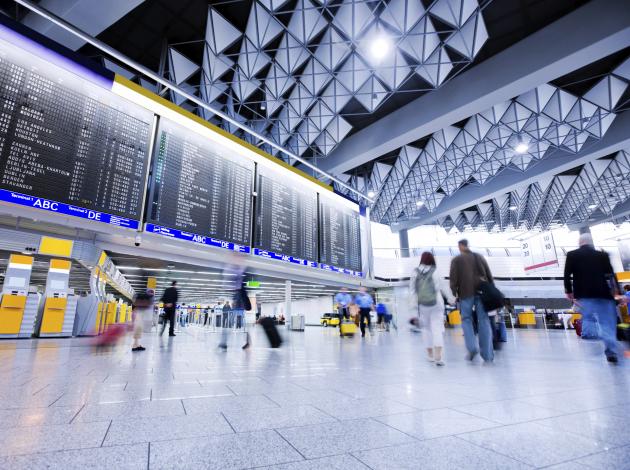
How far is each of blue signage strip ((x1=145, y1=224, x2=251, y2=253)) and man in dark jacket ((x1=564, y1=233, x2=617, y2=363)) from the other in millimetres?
9057

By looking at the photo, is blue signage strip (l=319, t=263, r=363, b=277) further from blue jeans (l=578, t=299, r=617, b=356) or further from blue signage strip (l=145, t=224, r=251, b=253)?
blue jeans (l=578, t=299, r=617, b=356)

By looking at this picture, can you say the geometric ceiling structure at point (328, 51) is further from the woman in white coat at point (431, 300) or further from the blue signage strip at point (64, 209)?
the woman in white coat at point (431, 300)

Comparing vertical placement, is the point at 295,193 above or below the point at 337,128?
below

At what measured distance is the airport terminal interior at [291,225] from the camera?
182 centimetres

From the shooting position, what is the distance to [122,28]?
10.9 meters

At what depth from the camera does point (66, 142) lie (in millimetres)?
7754

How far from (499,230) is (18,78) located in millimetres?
40719

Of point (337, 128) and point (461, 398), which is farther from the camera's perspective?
A: point (337, 128)

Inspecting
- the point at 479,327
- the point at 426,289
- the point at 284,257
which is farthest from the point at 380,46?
the point at 479,327

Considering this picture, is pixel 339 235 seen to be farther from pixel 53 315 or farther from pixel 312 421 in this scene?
pixel 312 421

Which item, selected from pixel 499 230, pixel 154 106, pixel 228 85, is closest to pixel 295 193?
pixel 228 85

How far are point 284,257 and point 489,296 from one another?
29.6 feet

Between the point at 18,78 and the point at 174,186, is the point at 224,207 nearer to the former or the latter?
the point at 174,186

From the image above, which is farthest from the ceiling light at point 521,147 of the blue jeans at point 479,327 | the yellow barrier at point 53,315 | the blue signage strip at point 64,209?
the yellow barrier at point 53,315
